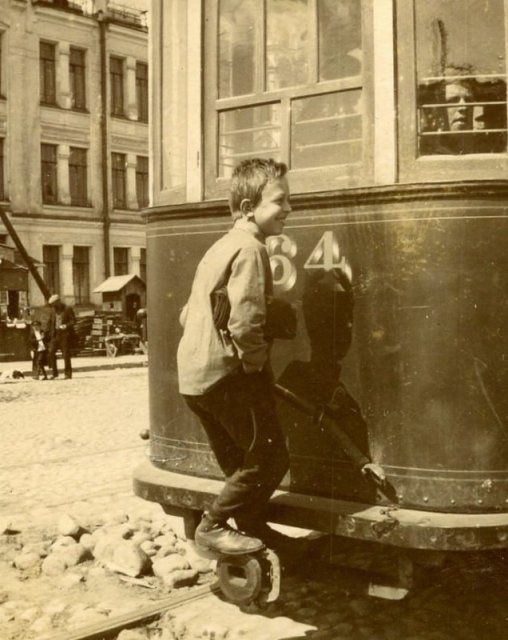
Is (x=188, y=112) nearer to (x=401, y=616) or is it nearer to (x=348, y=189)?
(x=348, y=189)

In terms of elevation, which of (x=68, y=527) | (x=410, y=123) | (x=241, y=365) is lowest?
(x=68, y=527)

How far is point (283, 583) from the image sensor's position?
521cm

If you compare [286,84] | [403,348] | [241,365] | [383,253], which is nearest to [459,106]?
[383,253]

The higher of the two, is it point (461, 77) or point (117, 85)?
point (117, 85)

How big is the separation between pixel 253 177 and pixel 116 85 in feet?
128

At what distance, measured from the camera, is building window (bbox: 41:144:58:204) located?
129 feet

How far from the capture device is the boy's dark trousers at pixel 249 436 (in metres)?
4.17

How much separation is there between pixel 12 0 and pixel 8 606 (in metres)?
36.1

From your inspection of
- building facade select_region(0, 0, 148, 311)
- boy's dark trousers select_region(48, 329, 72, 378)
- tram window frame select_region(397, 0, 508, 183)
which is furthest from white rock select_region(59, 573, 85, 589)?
building facade select_region(0, 0, 148, 311)

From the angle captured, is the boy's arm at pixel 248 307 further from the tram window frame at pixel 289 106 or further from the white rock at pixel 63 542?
the white rock at pixel 63 542

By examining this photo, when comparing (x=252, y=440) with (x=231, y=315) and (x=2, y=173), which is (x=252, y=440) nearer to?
(x=231, y=315)

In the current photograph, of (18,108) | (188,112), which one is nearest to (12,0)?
(18,108)

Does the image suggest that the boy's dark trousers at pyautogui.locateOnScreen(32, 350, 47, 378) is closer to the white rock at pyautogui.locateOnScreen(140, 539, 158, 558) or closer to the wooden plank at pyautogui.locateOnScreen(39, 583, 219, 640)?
the white rock at pyautogui.locateOnScreen(140, 539, 158, 558)

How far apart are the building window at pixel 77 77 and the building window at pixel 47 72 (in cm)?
80
